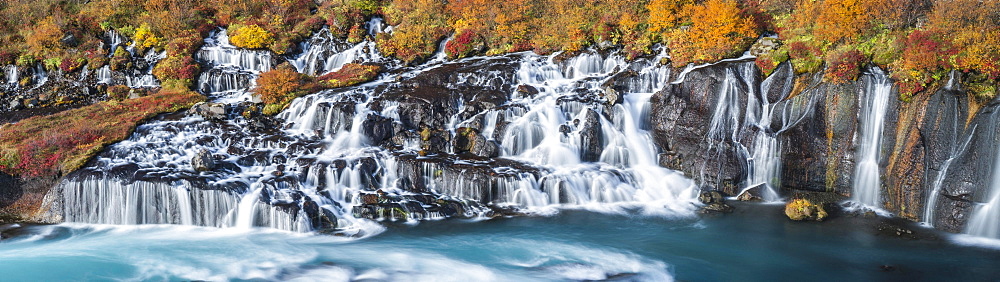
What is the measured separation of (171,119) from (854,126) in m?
26.8

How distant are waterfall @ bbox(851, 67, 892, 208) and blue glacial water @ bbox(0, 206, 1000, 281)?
76.9 inches

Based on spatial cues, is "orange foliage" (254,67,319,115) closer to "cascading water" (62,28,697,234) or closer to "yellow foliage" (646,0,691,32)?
"cascading water" (62,28,697,234)

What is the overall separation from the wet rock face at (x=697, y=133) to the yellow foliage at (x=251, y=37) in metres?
22.9

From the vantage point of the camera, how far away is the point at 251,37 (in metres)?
32.4

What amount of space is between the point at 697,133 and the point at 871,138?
565cm

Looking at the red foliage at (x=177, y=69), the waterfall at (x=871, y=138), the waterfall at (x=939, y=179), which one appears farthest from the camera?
the red foliage at (x=177, y=69)

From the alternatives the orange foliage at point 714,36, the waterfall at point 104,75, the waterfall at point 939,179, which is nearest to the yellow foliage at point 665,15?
the orange foliage at point 714,36

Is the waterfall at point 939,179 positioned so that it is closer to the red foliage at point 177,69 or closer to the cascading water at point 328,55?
the cascading water at point 328,55

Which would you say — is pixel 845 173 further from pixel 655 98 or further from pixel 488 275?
pixel 488 275

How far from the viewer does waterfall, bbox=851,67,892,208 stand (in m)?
18.2

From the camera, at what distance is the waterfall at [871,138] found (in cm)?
1825

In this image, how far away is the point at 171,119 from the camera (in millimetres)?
23672

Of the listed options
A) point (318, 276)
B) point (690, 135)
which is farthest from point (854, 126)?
point (318, 276)

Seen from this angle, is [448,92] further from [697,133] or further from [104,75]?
[104,75]
